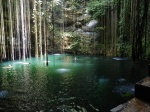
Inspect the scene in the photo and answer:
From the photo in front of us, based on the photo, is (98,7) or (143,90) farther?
(98,7)

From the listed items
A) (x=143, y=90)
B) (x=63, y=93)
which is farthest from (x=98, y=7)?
(x=143, y=90)

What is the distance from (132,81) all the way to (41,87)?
4737 mm

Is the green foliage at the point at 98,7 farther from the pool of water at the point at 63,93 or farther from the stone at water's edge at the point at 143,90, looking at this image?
the stone at water's edge at the point at 143,90

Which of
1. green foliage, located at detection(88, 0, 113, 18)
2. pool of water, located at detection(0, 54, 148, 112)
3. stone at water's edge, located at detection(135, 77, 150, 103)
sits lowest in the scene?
pool of water, located at detection(0, 54, 148, 112)

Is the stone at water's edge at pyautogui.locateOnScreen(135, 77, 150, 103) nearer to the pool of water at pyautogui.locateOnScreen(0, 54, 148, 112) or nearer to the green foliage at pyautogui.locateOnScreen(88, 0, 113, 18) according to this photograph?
the pool of water at pyautogui.locateOnScreen(0, 54, 148, 112)

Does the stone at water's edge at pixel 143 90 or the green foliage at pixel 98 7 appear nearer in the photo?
the stone at water's edge at pixel 143 90

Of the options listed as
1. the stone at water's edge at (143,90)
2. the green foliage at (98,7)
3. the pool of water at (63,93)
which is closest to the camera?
the stone at water's edge at (143,90)

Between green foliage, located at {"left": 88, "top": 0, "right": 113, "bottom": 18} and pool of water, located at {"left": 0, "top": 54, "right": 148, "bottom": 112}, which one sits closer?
pool of water, located at {"left": 0, "top": 54, "right": 148, "bottom": 112}

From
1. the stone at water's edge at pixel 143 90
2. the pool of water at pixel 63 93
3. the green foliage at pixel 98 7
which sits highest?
the green foliage at pixel 98 7

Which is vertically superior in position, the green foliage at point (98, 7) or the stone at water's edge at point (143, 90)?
the green foliage at point (98, 7)

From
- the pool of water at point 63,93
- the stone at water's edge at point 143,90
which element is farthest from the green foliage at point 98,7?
the stone at water's edge at point 143,90

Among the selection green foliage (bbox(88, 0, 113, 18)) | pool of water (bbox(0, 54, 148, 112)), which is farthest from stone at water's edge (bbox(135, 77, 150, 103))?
green foliage (bbox(88, 0, 113, 18))

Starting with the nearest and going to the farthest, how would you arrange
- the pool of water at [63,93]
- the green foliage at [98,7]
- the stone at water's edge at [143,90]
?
the stone at water's edge at [143,90] < the pool of water at [63,93] < the green foliage at [98,7]

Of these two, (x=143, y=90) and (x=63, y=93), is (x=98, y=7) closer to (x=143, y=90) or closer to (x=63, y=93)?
(x=63, y=93)
